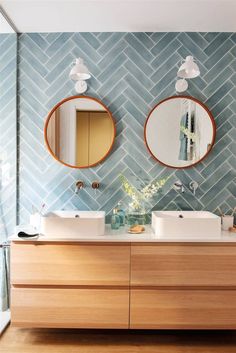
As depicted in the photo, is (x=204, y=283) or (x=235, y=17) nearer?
(x=204, y=283)

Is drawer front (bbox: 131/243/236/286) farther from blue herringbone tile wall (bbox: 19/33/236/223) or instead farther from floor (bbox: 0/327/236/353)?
blue herringbone tile wall (bbox: 19/33/236/223)

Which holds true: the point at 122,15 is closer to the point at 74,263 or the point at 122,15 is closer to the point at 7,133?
the point at 7,133

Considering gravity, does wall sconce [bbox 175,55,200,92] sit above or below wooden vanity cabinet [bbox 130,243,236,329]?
above

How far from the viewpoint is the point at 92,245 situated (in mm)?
2166

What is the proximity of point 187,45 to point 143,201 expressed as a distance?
143cm

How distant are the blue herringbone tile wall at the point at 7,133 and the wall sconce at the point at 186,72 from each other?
1.44 metres

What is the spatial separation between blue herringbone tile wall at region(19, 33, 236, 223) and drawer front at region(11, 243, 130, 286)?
0.59m

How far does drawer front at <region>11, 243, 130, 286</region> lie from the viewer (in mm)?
2162

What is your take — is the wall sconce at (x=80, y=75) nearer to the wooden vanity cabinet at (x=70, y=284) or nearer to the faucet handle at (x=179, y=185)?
the faucet handle at (x=179, y=185)

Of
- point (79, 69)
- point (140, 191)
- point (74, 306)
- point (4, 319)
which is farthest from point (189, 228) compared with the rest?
point (4, 319)

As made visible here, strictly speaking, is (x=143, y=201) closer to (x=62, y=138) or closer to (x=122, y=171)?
(x=122, y=171)

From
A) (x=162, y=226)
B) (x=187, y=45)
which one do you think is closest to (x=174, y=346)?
(x=162, y=226)

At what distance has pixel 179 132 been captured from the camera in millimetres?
2666

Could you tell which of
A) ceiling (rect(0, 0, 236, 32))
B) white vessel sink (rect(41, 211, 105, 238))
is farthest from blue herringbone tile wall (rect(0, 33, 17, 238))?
white vessel sink (rect(41, 211, 105, 238))
